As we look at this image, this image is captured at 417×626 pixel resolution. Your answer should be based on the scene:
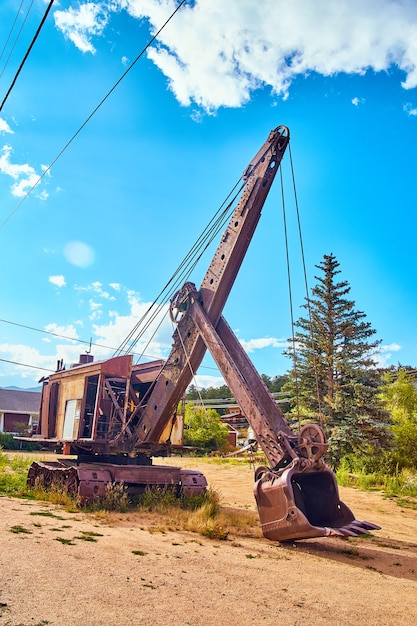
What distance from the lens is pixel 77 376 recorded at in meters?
12.0

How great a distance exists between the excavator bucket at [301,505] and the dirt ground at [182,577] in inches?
17.3

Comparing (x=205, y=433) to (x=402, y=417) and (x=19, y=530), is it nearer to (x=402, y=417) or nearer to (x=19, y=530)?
Answer: (x=402, y=417)

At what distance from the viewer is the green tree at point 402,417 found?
19.3 meters

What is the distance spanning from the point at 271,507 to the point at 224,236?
5.05m

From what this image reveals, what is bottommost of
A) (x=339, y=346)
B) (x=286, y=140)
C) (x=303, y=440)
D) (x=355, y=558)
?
(x=355, y=558)

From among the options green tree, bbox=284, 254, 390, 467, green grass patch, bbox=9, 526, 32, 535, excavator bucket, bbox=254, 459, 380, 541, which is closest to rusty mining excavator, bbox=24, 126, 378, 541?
excavator bucket, bbox=254, 459, 380, 541

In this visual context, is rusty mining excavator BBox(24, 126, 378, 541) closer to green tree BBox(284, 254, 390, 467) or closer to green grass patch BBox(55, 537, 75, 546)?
green grass patch BBox(55, 537, 75, 546)

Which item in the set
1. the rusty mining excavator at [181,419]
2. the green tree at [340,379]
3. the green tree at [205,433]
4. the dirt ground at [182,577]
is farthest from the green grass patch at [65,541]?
the green tree at [205,433]

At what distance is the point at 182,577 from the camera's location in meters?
5.45

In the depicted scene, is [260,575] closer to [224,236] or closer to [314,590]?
Answer: [314,590]

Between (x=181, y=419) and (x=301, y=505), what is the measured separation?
13.8 ft

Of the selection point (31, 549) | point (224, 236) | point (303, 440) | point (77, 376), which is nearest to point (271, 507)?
point (303, 440)

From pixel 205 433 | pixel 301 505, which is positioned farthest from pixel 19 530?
pixel 205 433

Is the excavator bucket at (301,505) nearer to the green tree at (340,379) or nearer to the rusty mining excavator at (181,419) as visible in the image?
the rusty mining excavator at (181,419)
